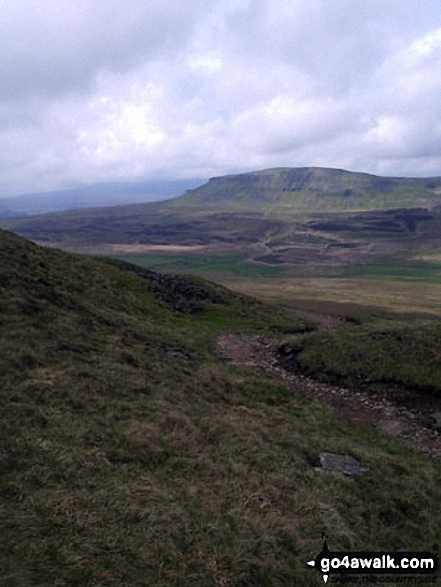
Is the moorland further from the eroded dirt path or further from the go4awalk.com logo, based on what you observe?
the go4awalk.com logo

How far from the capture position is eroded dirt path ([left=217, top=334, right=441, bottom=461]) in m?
22.0

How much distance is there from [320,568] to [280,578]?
1.31 metres

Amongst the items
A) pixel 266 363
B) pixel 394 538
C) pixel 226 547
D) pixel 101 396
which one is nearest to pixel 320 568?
pixel 226 547

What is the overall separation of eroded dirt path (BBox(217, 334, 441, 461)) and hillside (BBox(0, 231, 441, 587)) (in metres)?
1.15

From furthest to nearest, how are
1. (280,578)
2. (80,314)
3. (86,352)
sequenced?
(80,314)
(86,352)
(280,578)

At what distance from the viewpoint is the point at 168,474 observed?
14.0 m

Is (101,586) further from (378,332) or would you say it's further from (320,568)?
(378,332)

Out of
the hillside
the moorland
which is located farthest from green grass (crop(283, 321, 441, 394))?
the hillside

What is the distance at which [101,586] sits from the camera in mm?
8492

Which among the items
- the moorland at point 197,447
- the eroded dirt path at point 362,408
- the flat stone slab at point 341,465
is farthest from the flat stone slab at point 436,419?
the flat stone slab at point 341,465

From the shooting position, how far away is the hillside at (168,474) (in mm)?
9719

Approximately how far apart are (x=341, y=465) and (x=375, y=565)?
5.92 meters

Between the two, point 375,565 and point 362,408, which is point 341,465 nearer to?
point 375,565

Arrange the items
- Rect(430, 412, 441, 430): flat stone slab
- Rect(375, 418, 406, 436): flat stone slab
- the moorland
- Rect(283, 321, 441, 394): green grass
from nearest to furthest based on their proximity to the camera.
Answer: the moorland < Rect(375, 418, 406, 436): flat stone slab < Rect(430, 412, 441, 430): flat stone slab < Rect(283, 321, 441, 394): green grass
